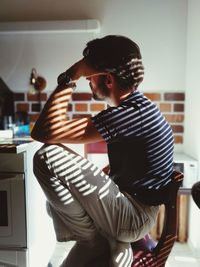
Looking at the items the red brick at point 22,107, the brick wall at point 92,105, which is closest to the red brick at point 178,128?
the brick wall at point 92,105

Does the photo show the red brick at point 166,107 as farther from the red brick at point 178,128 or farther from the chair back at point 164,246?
the chair back at point 164,246

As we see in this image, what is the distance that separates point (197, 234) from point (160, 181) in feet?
2.90

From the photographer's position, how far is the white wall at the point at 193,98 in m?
1.86

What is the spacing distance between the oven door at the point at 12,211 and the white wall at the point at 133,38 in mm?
1014

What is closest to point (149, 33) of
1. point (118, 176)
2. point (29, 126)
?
point (29, 126)

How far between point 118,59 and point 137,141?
0.31 m

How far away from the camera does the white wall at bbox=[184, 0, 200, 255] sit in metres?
1.86

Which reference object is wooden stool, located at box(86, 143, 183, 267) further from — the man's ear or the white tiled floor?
the white tiled floor

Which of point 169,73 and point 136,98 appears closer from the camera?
point 136,98

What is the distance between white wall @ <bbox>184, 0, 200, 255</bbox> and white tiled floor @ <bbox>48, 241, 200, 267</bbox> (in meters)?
0.06

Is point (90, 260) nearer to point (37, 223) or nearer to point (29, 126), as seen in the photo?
point (37, 223)

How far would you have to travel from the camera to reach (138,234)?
3.60 feet

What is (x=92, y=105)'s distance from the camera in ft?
7.16

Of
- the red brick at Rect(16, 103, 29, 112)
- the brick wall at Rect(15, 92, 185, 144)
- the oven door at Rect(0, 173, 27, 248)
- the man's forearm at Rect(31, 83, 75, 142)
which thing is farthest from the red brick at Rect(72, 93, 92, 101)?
the man's forearm at Rect(31, 83, 75, 142)
